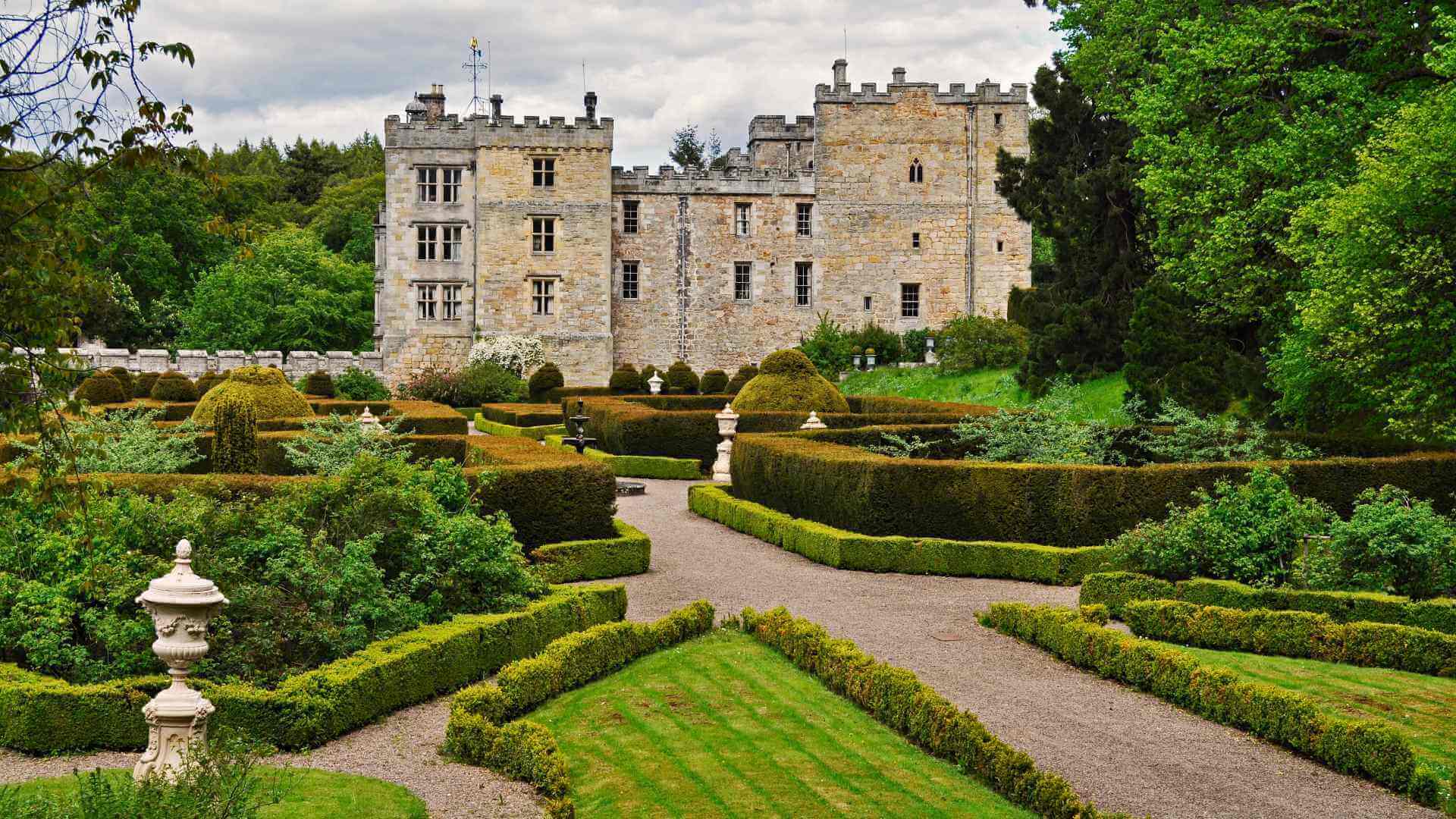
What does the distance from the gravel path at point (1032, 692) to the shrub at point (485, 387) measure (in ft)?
83.4

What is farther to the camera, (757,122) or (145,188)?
(757,122)

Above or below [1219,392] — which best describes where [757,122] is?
above

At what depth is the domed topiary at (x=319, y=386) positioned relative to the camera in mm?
36812

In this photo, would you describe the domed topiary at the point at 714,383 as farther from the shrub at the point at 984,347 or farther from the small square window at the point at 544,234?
the small square window at the point at 544,234

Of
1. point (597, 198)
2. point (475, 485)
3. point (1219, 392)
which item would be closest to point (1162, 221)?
point (1219, 392)

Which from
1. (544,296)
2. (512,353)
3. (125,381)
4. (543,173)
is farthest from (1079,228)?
(125,381)

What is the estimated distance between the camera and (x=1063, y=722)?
8.15 m

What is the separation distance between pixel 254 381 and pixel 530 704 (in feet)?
45.1

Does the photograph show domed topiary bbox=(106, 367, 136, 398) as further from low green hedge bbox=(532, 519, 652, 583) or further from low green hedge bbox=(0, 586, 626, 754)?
Result: low green hedge bbox=(0, 586, 626, 754)

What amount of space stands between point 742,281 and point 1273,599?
1472 inches

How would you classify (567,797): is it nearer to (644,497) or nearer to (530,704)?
(530,704)

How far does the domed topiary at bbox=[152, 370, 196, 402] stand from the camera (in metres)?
31.5

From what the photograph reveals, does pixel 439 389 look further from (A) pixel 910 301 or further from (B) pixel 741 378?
(A) pixel 910 301

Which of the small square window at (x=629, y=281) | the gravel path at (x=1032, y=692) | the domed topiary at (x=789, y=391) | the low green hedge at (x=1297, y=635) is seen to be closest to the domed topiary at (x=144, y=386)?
the small square window at (x=629, y=281)
